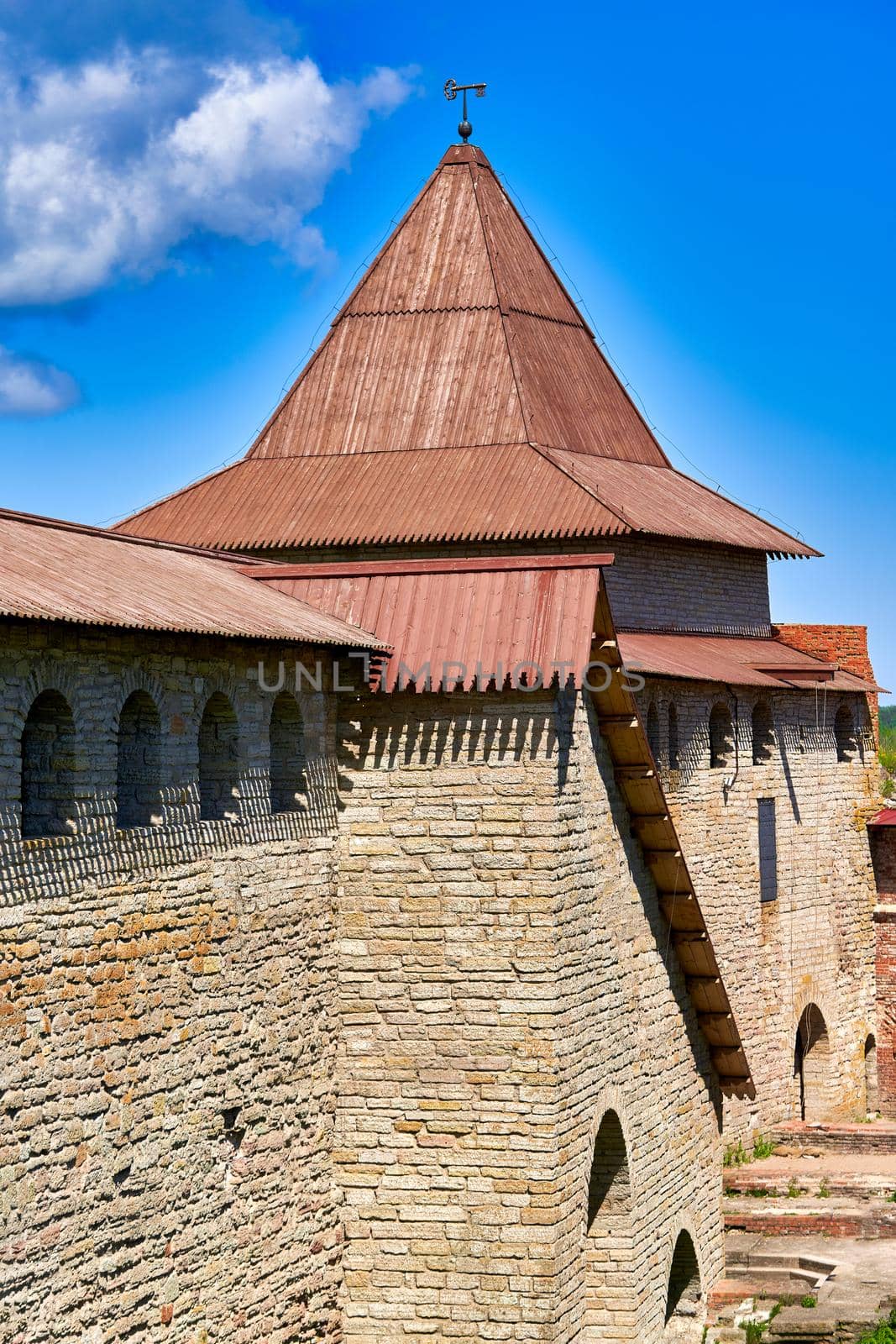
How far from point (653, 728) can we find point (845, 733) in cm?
832

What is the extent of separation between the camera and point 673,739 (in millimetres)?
19609

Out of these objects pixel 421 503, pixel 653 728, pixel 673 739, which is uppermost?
pixel 421 503

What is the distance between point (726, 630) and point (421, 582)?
10.5m

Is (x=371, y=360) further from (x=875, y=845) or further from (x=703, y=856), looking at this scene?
(x=875, y=845)

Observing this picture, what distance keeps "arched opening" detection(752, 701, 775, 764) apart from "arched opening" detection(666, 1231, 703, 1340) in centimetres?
728

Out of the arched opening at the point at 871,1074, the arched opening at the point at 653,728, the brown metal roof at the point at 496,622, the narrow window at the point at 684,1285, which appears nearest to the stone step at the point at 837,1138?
the narrow window at the point at 684,1285

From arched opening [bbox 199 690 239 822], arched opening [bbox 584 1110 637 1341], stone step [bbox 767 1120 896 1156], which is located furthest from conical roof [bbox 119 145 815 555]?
arched opening [bbox 199 690 239 822]

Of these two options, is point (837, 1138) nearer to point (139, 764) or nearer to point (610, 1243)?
point (610, 1243)

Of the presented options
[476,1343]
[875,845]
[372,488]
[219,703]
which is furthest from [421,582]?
[875,845]

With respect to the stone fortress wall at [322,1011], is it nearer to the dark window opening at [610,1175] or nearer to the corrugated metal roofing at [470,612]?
the dark window opening at [610,1175]

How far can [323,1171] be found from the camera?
13.3 metres

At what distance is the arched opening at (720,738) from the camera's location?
Answer: 21.4 metres

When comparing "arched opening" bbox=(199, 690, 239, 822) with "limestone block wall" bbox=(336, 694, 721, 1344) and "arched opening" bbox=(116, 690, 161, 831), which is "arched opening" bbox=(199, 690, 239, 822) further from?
"limestone block wall" bbox=(336, 694, 721, 1344)

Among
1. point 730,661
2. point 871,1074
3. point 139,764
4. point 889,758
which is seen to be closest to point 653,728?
point 730,661
